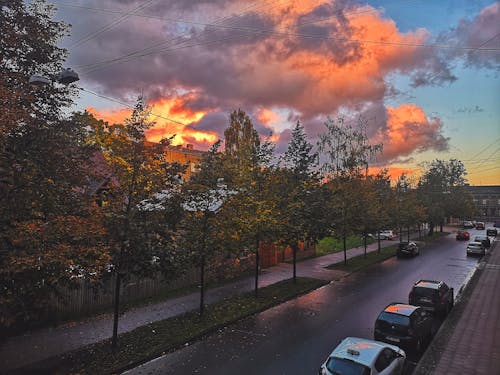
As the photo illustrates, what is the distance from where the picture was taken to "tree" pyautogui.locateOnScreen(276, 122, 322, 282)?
20.1 metres

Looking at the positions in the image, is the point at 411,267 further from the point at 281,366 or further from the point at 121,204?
the point at 121,204

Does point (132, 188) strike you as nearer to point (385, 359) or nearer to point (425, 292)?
point (385, 359)

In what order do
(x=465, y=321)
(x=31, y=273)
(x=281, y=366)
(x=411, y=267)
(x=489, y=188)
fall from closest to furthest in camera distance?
1. (x=31, y=273)
2. (x=281, y=366)
3. (x=465, y=321)
4. (x=411, y=267)
5. (x=489, y=188)

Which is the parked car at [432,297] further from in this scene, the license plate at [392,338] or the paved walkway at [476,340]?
the license plate at [392,338]

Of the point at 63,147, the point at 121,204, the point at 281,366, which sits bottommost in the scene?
the point at 281,366

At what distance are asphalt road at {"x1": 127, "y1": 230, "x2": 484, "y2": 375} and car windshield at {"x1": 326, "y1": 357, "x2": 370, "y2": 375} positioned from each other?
5.45 ft

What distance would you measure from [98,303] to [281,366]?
8.88 meters

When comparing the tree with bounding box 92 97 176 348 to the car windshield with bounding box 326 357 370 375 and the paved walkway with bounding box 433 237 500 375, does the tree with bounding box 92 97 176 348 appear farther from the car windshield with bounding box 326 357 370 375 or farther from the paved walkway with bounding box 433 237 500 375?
the paved walkway with bounding box 433 237 500 375

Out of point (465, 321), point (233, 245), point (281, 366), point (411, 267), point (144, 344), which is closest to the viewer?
point (281, 366)

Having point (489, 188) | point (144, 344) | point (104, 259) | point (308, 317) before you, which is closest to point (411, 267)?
point (308, 317)

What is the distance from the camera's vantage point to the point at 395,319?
12.2m

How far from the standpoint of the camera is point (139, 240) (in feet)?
36.5

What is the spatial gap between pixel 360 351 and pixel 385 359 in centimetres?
78

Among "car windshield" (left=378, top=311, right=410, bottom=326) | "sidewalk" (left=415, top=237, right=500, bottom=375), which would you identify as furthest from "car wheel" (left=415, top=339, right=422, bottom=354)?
"car windshield" (left=378, top=311, right=410, bottom=326)
